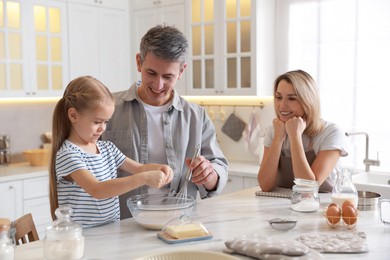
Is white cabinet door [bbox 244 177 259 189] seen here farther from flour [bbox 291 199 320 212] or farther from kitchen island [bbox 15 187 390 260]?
flour [bbox 291 199 320 212]

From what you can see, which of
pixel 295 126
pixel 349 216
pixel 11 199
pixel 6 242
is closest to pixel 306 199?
pixel 349 216

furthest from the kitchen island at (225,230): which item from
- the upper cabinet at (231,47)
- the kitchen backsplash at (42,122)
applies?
the kitchen backsplash at (42,122)

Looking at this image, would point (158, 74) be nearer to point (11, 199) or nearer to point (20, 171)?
point (11, 199)

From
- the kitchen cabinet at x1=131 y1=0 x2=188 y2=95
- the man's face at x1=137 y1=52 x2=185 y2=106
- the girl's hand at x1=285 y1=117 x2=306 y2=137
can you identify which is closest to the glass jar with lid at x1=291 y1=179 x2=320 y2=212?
the girl's hand at x1=285 y1=117 x2=306 y2=137

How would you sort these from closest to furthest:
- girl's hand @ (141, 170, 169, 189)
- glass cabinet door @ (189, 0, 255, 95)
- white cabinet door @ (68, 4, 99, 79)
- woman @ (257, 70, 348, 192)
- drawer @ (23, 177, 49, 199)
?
1. girl's hand @ (141, 170, 169, 189)
2. woman @ (257, 70, 348, 192)
3. drawer @ (23, 177, 49, 199)
4. glass cabinet door @ (189, 0, 255, 95)
5. white cabinet door @ (68, 4, 99, 79)

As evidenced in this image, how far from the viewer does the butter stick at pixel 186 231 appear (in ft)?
5.15

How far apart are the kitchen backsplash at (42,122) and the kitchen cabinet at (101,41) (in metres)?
0.56

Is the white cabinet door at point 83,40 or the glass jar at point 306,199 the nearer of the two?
the glass jar at point 306,199

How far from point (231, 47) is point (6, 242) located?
322 centimetres

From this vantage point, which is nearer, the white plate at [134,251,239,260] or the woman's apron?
the white plate at [134,251,239,260]

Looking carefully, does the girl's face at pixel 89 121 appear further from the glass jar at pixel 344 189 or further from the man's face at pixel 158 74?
the glass jar at pixel 344 189

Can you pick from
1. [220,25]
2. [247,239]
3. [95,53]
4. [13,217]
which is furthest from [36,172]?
[247,239]

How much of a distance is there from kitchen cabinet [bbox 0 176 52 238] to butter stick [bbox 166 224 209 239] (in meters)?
2.57

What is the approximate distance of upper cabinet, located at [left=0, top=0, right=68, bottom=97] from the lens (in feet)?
13.2
